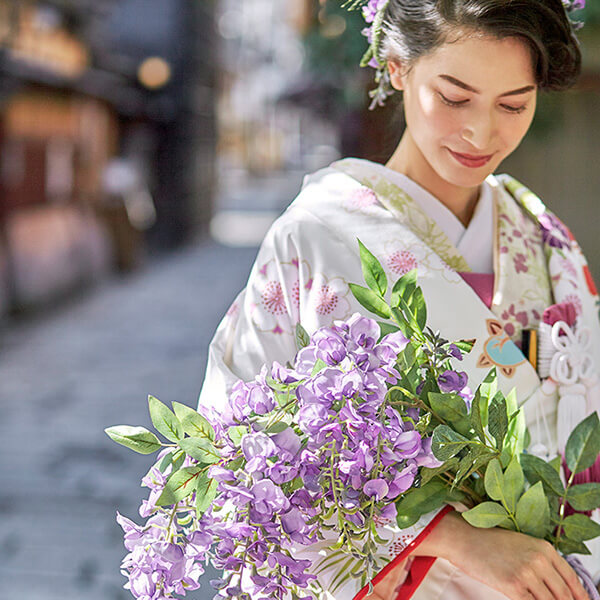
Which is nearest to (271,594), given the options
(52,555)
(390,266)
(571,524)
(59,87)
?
(571,524)

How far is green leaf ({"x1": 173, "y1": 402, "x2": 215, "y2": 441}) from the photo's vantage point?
3.59 ft

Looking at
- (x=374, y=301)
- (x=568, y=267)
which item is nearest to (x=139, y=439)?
(x=374, y=301)

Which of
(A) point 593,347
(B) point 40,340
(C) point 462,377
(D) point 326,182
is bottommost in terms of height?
(B) point 40,340

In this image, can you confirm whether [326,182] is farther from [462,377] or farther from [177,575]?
[177,575]

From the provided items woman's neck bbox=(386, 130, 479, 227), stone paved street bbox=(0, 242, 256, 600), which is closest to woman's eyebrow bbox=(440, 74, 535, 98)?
woman's neck bbox=(386, 130, 479, 227)

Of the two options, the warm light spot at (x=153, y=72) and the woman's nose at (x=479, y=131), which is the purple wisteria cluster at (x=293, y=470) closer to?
the woman's nose at (x=479, y=131)

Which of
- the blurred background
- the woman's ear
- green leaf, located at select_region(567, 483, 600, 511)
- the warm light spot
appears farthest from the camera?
the warm light spot

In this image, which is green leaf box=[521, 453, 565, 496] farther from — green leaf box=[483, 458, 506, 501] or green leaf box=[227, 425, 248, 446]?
green leaf box=[227, 425, 248, 446]

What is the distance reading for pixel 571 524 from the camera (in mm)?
1259

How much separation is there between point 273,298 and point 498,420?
1.61 feet

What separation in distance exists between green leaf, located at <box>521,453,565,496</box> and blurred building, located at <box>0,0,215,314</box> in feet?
24.1

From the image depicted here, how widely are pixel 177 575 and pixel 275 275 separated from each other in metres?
0.60

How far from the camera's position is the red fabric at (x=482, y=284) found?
152 cm

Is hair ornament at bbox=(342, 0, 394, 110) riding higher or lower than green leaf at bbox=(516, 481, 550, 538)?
higher
